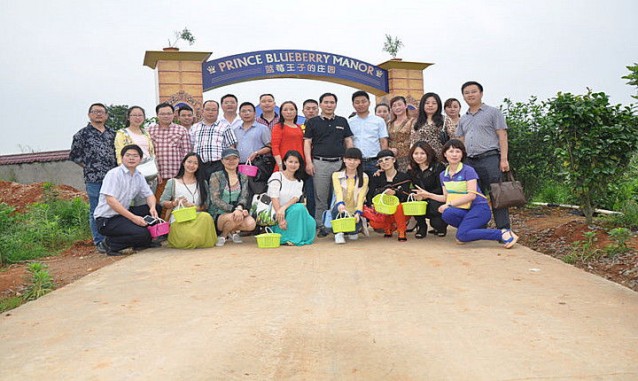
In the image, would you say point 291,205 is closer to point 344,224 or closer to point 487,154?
point 344,224

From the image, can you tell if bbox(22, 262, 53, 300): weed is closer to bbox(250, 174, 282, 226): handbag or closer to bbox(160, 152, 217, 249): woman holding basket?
bbox(160, 152, 217, 249): woman holding basket

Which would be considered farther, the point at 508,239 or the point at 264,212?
the point at 264,212

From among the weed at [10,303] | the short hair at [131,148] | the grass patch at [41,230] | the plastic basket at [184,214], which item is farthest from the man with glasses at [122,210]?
the weed at [10,303]

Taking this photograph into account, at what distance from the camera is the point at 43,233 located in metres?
6.53

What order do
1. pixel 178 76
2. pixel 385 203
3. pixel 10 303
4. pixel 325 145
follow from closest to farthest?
pixel 10 303 < pixel 385 203 < pixel 325 145 < pixel 178 76

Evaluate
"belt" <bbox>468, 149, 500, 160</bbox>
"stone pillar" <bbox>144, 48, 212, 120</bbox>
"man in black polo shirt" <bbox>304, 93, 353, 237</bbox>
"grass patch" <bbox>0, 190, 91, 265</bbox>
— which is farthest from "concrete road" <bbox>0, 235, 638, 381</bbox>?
"stone pillar" <bbox>144, 48, 212, 120</bbox>

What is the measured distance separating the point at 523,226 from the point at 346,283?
3440mm

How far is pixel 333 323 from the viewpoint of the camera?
2.95 meters

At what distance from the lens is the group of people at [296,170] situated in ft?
17.6

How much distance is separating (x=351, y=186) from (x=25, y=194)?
7.26 meters

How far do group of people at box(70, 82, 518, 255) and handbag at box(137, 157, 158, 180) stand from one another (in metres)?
0.02

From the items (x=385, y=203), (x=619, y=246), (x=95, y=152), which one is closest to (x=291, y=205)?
(x=385, y=203)

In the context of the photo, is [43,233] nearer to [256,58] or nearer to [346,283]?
[346,283]

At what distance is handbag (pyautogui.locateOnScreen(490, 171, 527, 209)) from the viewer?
519 cm
